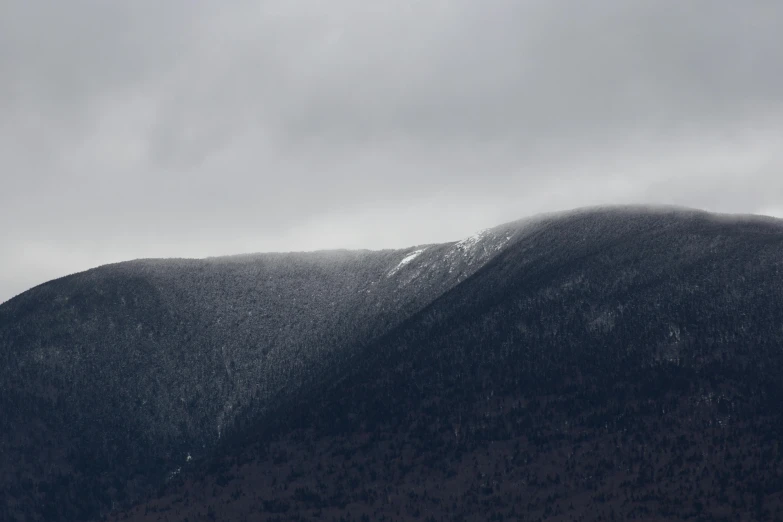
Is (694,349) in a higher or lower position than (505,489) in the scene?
higher

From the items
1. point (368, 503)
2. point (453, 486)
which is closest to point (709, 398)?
point (453, 486)

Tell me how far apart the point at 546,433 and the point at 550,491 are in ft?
52.0

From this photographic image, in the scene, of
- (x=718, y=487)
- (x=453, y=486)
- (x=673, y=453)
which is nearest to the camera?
(x=718, y=487)

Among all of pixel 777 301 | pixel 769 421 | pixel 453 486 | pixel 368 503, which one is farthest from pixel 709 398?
pixel 368 503

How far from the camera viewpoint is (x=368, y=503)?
199 m

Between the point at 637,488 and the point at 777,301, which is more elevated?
the point at 777,301

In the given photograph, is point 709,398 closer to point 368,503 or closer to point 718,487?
point 718,487

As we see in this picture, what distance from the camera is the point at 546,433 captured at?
19588 centimetres

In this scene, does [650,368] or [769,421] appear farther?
[650,368]

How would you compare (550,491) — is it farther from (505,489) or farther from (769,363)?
(769,363)

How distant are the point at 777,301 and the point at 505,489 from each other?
58612 mm

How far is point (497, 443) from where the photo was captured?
19925cm

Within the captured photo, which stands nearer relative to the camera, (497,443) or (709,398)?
(709,398)

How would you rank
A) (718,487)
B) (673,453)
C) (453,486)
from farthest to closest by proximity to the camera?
(453,486) < (673,453) < (718,487)
